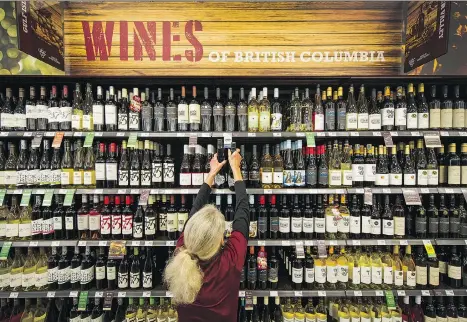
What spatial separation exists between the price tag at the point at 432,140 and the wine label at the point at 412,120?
151 millimetres

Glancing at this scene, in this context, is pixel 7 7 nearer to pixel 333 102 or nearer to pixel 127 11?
pixel 127 11

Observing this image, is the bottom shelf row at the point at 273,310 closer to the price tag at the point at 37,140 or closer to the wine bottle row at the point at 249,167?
the wine bottle row at the point at 249,167

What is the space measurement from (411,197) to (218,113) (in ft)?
7.01

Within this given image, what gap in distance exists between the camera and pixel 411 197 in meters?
2.65

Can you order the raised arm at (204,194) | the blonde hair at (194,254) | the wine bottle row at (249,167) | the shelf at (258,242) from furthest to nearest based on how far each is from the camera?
the wine bottle row at (249,167) < the shelf at (258,242) < the raised arm at (204,194) < the blonde hair at (194,254)

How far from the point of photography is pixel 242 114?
112 inches

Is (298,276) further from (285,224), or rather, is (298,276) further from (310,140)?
(310,140)

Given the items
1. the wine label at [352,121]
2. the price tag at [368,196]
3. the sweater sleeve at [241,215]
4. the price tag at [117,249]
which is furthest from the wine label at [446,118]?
the price tag at [117,249]

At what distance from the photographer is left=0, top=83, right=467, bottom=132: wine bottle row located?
2.77 meters

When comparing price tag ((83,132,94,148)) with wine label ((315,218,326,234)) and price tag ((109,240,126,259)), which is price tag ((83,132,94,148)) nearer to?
price tag ((109,240,126,259))

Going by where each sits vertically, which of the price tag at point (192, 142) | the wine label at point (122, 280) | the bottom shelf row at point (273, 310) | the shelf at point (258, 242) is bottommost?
the bottom shelf row at point (273, 310)

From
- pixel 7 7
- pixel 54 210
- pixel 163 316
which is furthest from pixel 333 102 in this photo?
pixel 7 7

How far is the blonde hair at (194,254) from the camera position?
1.37 metres

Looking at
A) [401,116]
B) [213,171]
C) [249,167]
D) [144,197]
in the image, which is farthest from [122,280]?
[401,116]
